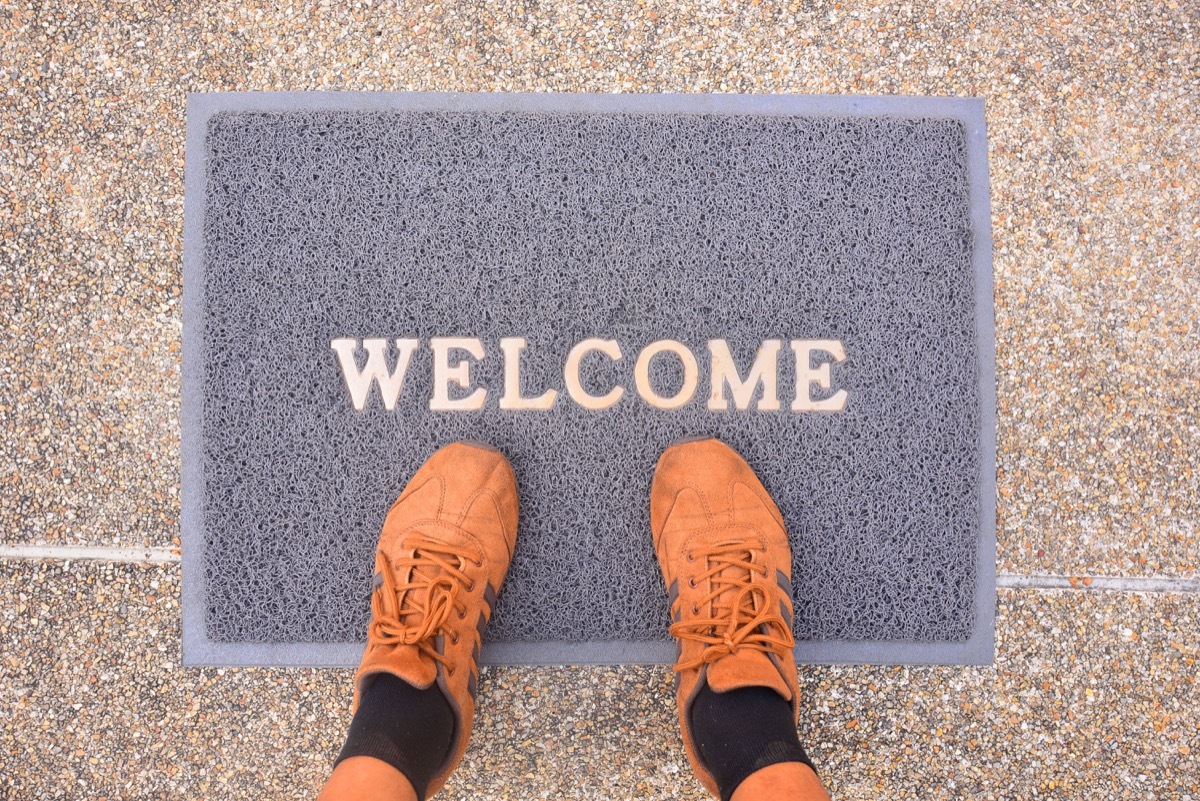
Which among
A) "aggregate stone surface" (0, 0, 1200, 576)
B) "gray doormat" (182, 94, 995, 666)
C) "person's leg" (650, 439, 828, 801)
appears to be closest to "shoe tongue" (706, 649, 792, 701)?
"person's leg" (650, 439, 828, 801)

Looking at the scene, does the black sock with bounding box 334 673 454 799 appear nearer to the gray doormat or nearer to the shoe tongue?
the gray doormat

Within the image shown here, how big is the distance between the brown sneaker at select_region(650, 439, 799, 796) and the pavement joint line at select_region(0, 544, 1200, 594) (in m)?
0.44

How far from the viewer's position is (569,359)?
1229mm

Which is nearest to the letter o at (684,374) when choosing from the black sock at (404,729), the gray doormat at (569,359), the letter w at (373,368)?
the gray doormat at (569,359)

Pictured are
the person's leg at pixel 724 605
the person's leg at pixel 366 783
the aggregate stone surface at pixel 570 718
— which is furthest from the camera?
the aggregate stone surface at pixel 570 718

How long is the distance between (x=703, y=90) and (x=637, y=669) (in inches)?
42.6

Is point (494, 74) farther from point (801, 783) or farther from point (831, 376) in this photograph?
point (801, 783)

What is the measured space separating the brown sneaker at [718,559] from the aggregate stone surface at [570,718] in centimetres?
14

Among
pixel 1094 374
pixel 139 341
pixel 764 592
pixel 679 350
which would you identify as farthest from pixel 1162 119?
pixel 139 341

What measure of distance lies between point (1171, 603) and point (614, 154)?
4.33 feet

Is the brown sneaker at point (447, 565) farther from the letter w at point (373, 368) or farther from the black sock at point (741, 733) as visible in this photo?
the black sock at point (741, 733)

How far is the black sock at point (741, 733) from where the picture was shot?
1004 millimetres

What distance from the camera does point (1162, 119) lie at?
1.26m

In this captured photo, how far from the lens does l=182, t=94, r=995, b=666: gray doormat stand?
48.3 inches
